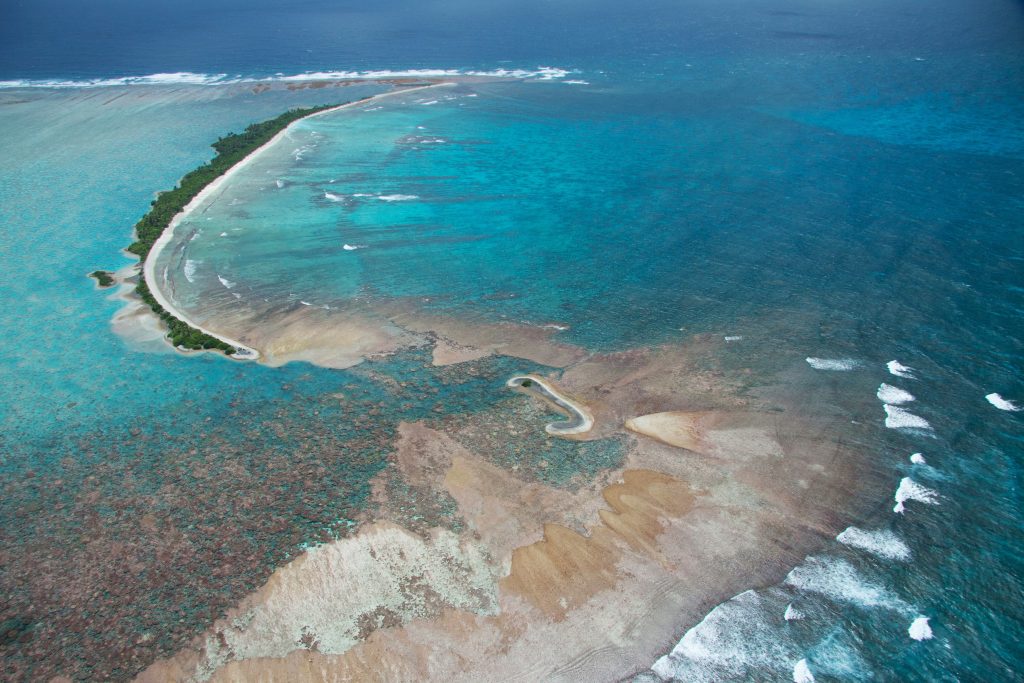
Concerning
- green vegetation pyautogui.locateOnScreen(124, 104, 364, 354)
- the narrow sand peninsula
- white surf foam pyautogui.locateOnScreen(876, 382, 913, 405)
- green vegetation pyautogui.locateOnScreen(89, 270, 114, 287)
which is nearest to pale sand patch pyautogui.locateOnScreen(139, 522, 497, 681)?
the narrow sand peninsula

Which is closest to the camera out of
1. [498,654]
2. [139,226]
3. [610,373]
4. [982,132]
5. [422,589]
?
[498,654]

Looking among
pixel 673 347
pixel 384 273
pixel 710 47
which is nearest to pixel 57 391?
pixel 384 273

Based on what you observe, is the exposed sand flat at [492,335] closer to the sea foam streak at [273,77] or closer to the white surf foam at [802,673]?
the white surf foam at [802,673]

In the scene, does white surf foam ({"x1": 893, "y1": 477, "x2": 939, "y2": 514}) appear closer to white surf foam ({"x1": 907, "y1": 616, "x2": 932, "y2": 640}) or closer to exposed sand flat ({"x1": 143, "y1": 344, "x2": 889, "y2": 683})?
exposed sand flat ({"x1": 143, "y1": 344, "x2": 889, "y2": 683})

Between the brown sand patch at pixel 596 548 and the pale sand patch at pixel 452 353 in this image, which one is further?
the pale sand patch at pixel 452 353

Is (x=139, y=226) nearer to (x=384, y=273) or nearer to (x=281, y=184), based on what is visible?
(x=281, y=184)

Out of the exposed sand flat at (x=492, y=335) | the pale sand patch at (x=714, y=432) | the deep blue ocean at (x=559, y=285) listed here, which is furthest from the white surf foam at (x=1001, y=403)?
the exposed sand flat at (x=492, y=335)
